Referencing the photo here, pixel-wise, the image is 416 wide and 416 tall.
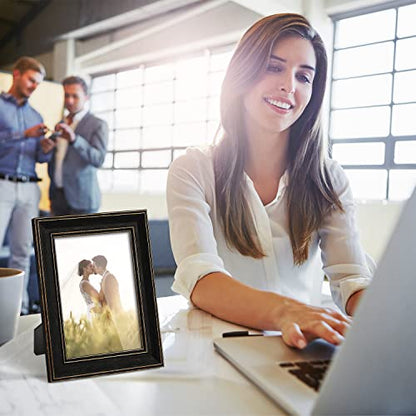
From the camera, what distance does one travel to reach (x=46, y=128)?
12.1 ft

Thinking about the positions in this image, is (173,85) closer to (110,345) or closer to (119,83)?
(119,83)

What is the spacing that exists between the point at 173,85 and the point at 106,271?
539 centimetres

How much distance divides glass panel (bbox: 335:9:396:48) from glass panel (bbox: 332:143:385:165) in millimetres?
870

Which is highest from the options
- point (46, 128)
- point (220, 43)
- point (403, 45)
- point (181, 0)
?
point (181, 0)

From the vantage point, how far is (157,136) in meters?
5.91

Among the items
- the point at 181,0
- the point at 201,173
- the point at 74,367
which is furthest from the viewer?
the point at 181,0

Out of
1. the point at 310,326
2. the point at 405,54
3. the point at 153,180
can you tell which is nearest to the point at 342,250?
the point at 310,326

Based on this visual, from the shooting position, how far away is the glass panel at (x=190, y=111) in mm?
5625

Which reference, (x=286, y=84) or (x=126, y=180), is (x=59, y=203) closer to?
(x=126, y=180)

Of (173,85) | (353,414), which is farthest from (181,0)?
(353,414)

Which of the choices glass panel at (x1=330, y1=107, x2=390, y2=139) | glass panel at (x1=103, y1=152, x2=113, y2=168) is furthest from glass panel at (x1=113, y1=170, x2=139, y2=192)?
glass panel at (x1=330, y1=107, x2=390, y2=139)

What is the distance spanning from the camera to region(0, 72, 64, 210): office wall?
11.9 feet

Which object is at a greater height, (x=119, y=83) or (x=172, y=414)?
(x=119, y=83)

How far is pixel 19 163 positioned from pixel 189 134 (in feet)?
8.44
